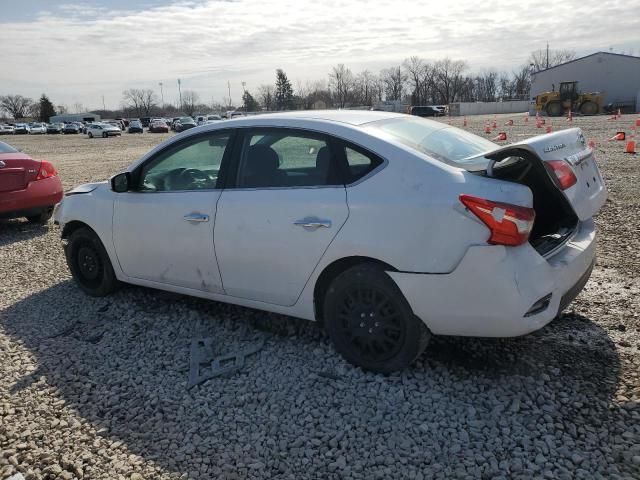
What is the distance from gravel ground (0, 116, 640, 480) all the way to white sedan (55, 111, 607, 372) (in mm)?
332

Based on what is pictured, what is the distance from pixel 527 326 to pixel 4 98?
151m

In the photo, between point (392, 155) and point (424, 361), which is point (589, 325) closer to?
point (424, 361)

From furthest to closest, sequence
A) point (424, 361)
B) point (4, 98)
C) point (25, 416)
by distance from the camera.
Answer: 1. point (4, 98)
2. point (424, 361)
3. point (25, 416)

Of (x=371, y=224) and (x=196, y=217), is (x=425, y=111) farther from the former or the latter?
(x=371, y=224)

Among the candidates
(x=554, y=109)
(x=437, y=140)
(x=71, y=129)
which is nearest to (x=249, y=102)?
(x=71, y=129)

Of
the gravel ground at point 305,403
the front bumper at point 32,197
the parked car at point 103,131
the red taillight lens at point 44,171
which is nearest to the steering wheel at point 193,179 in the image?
the gravel ground at point 305,403

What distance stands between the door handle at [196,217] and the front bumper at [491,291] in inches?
60.0

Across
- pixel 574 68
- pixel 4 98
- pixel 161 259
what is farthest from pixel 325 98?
pixel 161 259

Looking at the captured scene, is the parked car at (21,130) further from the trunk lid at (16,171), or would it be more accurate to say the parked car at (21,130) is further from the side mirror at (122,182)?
the side mirror at (122,182)

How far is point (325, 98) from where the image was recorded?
326ft

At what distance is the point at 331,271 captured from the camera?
11.2 feet

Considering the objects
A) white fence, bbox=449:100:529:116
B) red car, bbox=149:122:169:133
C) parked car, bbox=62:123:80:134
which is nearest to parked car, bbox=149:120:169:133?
red car, bbox=149:122:169:133

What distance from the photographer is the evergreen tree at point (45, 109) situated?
110488 millimetres

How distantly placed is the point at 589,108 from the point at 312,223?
4781 centimetres
